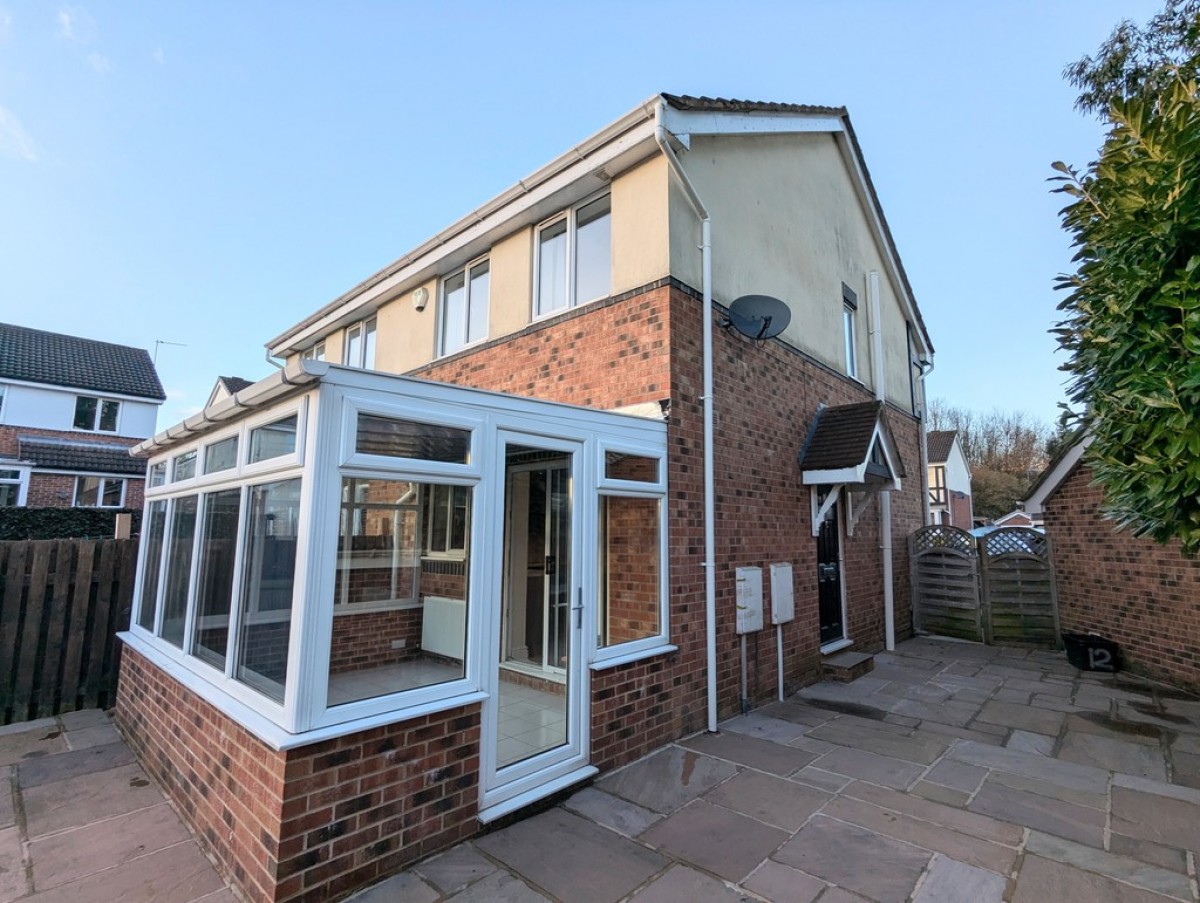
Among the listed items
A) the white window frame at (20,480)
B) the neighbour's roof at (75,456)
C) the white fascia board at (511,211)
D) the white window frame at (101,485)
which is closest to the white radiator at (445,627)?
the white fascia board at (511,211)

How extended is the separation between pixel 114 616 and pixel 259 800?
4833 millimetres

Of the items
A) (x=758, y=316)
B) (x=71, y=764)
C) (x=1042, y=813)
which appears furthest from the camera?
(x=758, y=316)

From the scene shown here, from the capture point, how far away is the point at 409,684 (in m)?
3.22

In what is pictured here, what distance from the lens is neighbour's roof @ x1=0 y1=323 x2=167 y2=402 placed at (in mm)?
21984

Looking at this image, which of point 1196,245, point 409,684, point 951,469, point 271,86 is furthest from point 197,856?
point 951,469

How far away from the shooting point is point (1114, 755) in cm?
459

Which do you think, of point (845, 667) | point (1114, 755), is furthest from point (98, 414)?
point (1114, 755)

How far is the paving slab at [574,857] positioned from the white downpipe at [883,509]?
724 centimetres

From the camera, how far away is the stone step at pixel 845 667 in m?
6.81

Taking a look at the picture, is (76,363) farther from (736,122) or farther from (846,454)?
(846,454)

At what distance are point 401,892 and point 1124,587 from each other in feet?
31.5

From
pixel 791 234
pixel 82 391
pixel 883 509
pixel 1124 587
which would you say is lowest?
pixel 1124 587

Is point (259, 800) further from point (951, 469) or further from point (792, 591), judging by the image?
point (951, 469)

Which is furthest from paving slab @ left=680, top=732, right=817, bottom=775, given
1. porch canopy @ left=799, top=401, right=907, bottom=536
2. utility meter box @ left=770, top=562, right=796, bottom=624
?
porch canopy @ left=799, top=401, right=907, bottom=536
